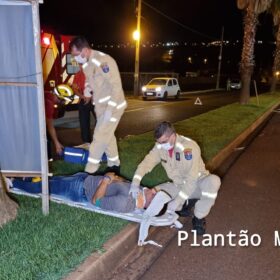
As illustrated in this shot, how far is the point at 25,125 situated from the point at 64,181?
0.88 m

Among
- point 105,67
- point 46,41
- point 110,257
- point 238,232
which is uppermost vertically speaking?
point 46,41

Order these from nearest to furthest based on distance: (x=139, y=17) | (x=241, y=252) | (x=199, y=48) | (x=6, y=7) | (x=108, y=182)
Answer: (x=6, y=7) < (x=241, y=252) < (x=108, y=182) < (x=139, y=17) < (x=199, y=48)

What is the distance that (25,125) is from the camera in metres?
3.83

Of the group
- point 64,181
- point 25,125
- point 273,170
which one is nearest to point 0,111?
point 25,125

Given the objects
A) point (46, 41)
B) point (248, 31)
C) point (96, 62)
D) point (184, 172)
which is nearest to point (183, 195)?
point (184, 172)

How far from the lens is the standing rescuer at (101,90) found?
4398 millimetres

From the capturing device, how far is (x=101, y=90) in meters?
4.61

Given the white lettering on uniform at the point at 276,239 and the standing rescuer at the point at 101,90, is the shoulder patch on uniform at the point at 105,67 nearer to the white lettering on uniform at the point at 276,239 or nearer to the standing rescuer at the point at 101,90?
the standing rescuer at the point at 101,90

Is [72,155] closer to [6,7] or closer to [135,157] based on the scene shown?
[135,157]

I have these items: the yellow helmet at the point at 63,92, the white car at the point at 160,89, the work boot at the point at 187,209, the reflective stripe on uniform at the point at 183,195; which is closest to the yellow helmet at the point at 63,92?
the yellow helmet at the point at 63,92

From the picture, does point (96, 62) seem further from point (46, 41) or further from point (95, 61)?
point (46, 41)

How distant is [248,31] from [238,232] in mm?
15176

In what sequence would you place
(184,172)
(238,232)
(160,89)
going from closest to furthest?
(184,172)
(238,232)
(160,89)

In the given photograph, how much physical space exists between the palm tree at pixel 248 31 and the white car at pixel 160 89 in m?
5.74
